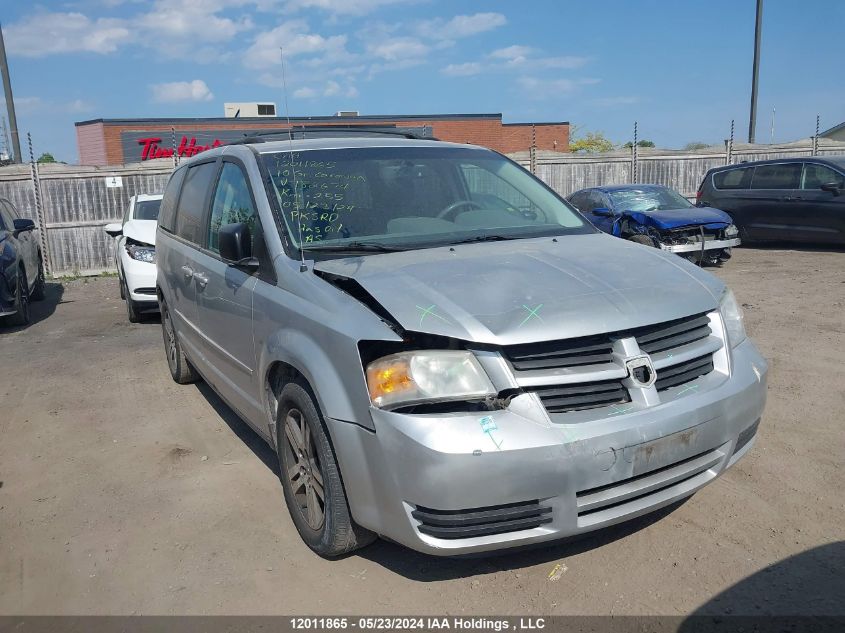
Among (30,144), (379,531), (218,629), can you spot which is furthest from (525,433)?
(30,144)

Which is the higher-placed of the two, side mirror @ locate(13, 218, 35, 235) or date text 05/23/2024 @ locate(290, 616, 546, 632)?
side mirror @ locate(13, 218, 35, 235)

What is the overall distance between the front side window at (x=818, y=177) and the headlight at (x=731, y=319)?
10.6 meters

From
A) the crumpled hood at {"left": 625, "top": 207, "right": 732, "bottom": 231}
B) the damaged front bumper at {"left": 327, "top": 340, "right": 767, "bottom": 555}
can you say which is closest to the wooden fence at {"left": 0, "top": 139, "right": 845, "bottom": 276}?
the crumpled hood at {"left": 625, "top": 207, "right": 732, "bottom": 231}

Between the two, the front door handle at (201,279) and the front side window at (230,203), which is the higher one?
the front side window at (230,203)

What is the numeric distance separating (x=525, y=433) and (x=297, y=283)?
1.29 meters

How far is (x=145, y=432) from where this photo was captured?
5094 millimetres

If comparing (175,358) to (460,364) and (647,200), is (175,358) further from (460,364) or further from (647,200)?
(647,200)

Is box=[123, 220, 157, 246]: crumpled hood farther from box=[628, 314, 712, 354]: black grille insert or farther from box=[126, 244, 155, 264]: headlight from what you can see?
box=[628, 314, 712, 354]: black grille insert

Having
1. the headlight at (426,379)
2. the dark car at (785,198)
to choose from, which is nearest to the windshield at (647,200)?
the dark car at (785,198)

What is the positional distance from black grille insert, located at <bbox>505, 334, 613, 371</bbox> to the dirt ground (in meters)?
0.95

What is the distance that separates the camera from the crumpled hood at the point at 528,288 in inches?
106

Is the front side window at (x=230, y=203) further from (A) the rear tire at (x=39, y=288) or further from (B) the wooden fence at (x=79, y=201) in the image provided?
(B) the wooden fence at (x=79, y=201)

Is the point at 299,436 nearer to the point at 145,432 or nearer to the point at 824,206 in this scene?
the point at 145,432

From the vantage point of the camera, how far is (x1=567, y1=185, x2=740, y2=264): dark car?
428 inches
